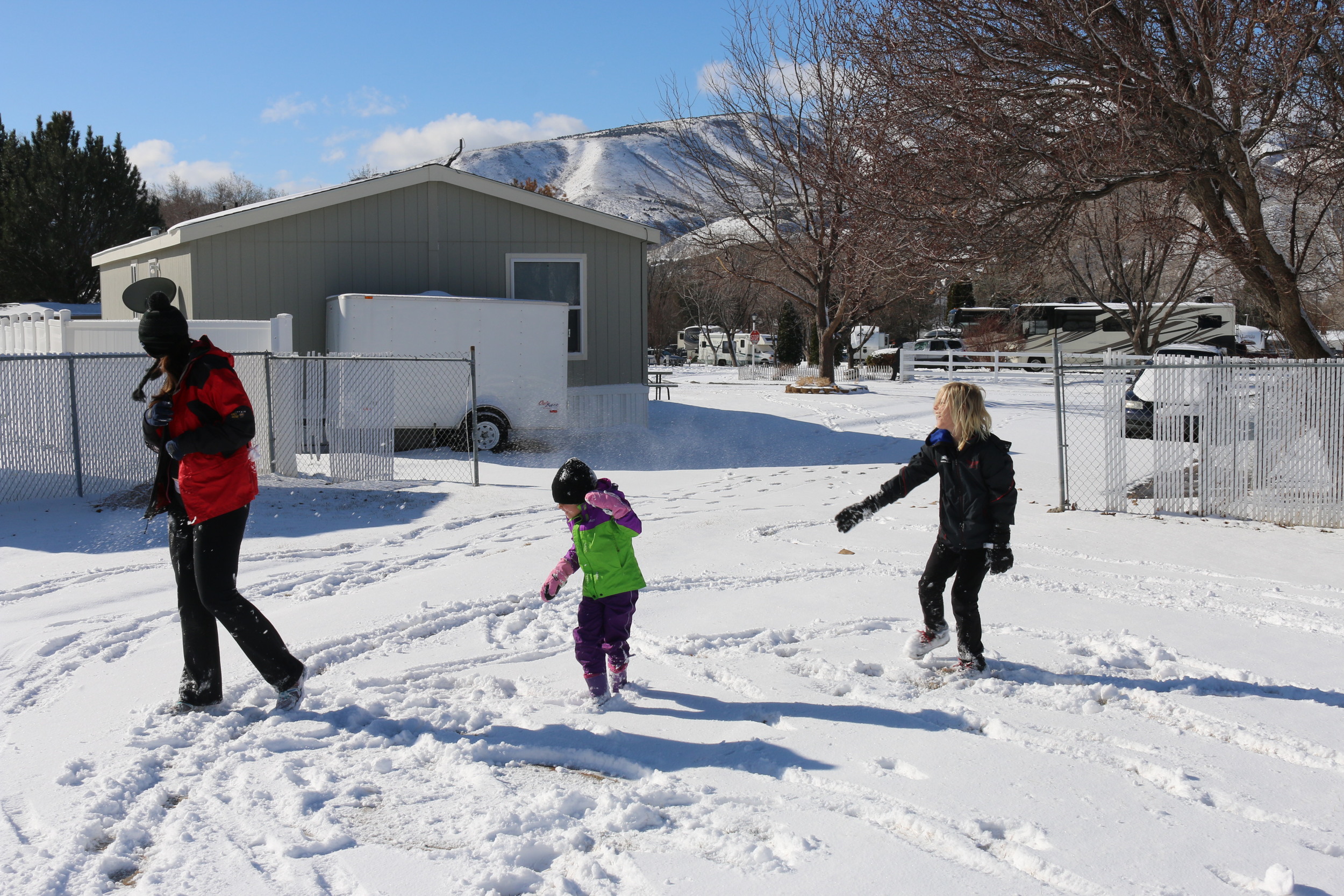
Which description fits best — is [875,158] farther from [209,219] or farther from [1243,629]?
[209,219]

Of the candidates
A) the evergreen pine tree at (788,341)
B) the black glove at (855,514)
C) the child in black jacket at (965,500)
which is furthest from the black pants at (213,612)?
the evergreen pine tree at (788,341)

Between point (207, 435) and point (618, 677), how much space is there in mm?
2044

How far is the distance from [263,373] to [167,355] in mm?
7023

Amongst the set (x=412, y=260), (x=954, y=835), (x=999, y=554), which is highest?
(x=412, y=260)

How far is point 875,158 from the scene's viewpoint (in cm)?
1039

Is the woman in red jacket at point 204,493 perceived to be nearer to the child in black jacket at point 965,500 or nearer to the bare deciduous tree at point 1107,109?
the child in black jacket at point 965,500

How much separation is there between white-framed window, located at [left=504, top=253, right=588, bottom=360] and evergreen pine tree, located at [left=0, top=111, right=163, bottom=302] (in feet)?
94.1

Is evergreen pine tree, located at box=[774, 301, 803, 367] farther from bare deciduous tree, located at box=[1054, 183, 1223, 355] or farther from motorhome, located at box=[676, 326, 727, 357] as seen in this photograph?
motorhome, located at box=[676, 326, 727, 357]

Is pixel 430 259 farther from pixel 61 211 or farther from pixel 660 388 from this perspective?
pixel 61 211

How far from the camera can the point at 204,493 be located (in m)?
4.02

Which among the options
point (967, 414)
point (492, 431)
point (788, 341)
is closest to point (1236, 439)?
point (967, 414)

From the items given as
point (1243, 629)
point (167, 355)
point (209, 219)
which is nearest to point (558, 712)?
point (167, 355)

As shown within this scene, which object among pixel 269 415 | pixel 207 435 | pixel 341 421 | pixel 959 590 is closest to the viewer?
pixel 207 435

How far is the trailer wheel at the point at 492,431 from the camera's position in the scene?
13.5 metres
